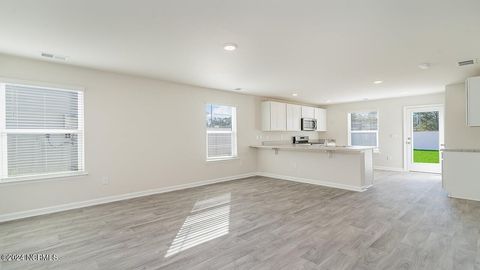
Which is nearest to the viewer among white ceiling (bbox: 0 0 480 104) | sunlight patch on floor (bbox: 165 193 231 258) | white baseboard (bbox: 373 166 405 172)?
white ceiling (bbox: 0 0 480 104)

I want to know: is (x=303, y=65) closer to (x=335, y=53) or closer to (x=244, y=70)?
(x=335, y=53)

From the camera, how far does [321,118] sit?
895 cm

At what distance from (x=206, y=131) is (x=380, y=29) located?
4.08m

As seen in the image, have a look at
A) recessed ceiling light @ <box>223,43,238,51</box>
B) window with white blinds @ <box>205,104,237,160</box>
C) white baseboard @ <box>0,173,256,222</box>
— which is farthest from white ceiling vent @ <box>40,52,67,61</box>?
window with white blinds @ <box>205,104,237,160</box>

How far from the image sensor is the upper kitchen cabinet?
6.85 meters

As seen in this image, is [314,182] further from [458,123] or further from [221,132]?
[458,123]

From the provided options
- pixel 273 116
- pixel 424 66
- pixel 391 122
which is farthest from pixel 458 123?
pixel 273 116

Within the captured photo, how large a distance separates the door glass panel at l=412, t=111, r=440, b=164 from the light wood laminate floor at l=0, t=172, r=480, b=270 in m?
3.09

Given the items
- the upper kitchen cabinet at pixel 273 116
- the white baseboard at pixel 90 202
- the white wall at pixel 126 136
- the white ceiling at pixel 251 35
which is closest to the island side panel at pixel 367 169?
the white ceiling at pixel 251 35

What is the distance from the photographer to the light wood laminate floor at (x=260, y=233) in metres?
2.25

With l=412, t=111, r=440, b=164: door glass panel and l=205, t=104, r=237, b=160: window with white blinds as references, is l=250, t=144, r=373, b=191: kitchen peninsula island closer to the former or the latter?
l=205, t=104, r=237, b=160: window with white blinds

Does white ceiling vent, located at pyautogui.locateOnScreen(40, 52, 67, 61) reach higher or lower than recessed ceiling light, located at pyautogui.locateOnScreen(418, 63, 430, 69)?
higher

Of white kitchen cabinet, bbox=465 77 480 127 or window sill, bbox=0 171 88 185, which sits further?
white kitchen cabinet, bbox=465 77 480 127

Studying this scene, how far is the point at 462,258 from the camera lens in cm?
225
